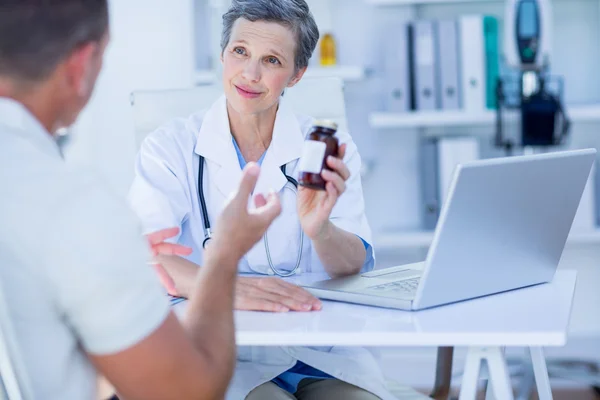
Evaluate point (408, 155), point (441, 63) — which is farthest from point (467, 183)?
point (408, 155)

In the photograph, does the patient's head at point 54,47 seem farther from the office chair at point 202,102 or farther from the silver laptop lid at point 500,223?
the office chair at point 202,102

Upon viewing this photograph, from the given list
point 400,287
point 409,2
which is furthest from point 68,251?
point 409,2

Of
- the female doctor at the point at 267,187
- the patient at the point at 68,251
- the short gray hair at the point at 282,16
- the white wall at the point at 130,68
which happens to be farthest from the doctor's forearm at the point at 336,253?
the white wall at the point at 130,68

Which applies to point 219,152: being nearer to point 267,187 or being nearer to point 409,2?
point 267,187

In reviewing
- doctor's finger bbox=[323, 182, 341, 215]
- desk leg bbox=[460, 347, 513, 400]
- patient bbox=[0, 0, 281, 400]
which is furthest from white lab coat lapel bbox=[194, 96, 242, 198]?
patient bbox=[0, 0, 281, 400]

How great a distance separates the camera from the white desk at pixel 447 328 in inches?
49.9

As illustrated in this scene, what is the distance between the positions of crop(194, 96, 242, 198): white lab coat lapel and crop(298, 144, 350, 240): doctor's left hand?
242 mm

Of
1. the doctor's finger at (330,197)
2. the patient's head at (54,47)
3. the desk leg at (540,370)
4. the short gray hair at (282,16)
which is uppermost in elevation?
the short gray hair at (282,16)

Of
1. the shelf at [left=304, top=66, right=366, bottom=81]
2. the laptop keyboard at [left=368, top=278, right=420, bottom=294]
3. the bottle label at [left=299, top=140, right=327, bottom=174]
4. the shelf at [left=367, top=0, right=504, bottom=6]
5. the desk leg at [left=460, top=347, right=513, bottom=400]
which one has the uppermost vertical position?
the shelf at [left=367, top=0, right=504, bottom=6]

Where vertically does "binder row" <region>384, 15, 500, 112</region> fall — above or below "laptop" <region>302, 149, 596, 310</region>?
above

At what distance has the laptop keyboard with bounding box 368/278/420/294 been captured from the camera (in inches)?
60.6

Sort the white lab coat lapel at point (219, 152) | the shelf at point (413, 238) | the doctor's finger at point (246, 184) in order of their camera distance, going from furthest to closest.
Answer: the shelf at point (413, 238)
the white lab coat lapel at point (219, 152)
the doctor's finger at point (246, 184)

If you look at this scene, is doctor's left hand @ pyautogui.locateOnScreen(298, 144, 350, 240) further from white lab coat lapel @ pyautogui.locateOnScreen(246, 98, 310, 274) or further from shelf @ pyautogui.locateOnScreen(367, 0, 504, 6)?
shelf @ pyautogui.locateOnScreen(367, 0, 504, 6)

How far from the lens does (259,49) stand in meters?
2.04
